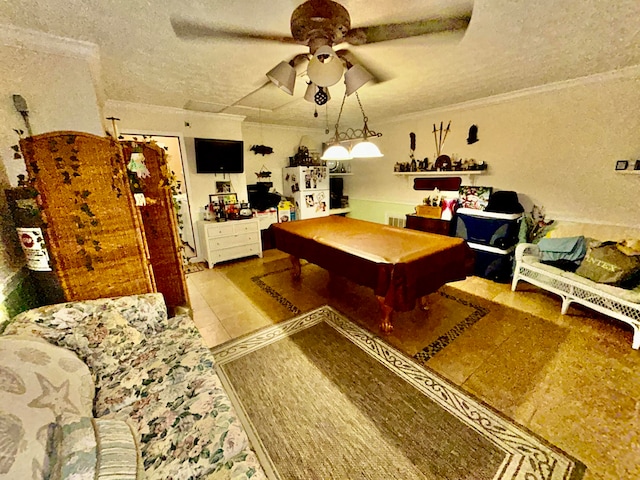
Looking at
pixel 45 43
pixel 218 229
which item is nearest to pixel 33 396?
Result: pixel 45 43

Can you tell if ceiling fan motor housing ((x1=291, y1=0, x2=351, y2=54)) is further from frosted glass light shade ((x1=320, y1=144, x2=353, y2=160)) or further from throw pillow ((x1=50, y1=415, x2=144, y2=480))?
throw pillow ((x1=50, y1=415, x2=144, y2=480))

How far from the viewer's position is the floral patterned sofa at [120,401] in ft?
2.79

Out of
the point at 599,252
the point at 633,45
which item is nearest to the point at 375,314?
the point at 599,252

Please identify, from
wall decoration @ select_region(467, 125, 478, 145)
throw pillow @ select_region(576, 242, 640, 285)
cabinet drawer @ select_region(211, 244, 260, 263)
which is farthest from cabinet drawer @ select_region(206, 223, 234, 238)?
throw pillow @ select_region(576, 242, 640, 285)

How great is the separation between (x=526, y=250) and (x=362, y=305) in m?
2.15

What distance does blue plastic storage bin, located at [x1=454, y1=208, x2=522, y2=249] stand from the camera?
10.8 feet

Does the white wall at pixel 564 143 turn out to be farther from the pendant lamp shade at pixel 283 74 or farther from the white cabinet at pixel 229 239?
the white cabinet at pixel 229 239

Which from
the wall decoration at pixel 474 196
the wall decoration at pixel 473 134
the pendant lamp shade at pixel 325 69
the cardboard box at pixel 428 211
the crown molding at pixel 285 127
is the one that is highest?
the crown molding at pixel 285 127

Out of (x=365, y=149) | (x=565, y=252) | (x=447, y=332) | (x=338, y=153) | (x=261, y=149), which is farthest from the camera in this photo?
(x=261, y=149)

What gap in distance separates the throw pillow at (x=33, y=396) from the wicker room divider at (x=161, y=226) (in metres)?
1.11

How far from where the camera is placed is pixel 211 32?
1.73 m

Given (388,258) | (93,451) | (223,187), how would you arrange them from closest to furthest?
(93,451)
(388,258)
(223,187)

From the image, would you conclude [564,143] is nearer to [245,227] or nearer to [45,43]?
[245,227]

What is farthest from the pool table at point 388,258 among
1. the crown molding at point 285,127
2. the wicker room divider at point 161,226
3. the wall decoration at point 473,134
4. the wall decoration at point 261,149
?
the crown molding at point 285,127
